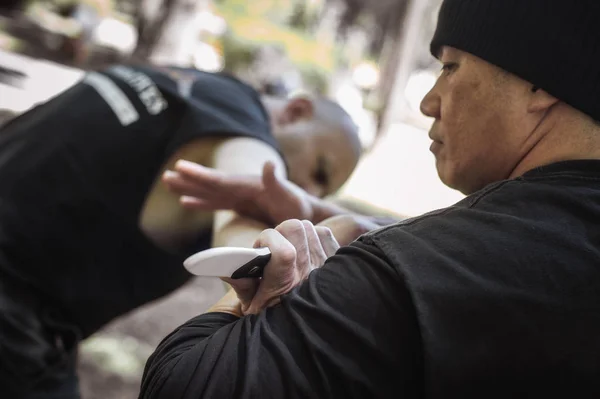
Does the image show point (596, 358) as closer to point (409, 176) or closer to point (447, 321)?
point (447, 321)

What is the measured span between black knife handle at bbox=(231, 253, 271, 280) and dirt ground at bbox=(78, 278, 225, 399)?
1.29 metres

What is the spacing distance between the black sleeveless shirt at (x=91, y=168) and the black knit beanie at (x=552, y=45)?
24.7 inches

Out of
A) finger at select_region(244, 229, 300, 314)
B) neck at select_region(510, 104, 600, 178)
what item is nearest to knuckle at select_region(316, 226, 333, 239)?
finger at select_region(244, 229, 300, 314)

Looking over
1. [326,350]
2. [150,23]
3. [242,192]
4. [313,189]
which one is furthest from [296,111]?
[150,23]

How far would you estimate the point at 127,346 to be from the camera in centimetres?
251

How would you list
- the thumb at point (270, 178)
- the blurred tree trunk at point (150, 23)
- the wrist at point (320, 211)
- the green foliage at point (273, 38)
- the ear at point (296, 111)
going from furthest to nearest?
the green foliage at point (273, 38), the blurred tree trunk at point (150, 23), the ear at point (296, 111), the wrist at point (320, 211), the thumb at point (270, 178)

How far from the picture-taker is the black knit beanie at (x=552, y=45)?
1.95 ft

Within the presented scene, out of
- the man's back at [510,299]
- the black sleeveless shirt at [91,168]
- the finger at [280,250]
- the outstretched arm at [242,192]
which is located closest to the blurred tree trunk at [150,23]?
the black sleeveless shirt at [91,168]

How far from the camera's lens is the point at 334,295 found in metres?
0.52

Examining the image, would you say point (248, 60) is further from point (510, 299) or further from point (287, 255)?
point (510, 299)

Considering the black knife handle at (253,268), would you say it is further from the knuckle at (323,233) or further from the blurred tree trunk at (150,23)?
the blurred tree trunk at (150,23)

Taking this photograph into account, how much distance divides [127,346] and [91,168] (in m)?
1.60

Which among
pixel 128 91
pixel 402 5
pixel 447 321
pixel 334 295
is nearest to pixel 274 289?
pixel 334 295

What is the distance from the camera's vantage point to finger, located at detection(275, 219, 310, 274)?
62 centimetres
